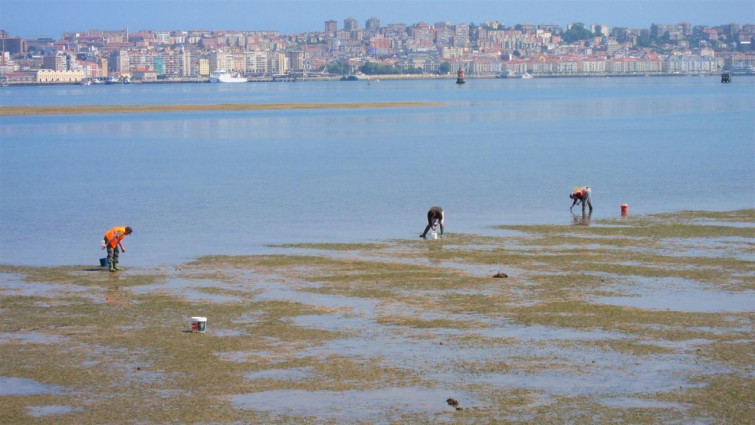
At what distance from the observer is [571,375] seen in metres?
16.5

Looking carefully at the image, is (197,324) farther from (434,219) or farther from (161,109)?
(161,109)

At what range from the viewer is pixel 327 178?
166 ft

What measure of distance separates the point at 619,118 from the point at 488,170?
55.2m

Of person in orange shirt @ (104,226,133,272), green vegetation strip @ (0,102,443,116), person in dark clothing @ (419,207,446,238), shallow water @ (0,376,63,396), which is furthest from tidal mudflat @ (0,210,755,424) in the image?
green vegetation strip @ (0,102,443,116)

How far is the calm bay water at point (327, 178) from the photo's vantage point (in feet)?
109

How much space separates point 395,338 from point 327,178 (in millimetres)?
31897

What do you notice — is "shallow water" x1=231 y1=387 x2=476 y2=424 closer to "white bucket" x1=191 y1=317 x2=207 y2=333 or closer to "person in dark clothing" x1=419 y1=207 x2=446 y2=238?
"white bucket" x1=191 y1=317 x2=207 y2=333

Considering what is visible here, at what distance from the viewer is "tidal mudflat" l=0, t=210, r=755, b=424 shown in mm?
15219

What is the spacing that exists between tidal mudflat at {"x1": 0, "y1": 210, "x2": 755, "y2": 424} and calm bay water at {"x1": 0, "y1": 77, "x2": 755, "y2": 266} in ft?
15.3

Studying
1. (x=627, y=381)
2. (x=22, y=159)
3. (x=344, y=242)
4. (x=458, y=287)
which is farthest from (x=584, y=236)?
(x=22, y=159)

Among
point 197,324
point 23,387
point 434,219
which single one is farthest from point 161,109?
point 23,387

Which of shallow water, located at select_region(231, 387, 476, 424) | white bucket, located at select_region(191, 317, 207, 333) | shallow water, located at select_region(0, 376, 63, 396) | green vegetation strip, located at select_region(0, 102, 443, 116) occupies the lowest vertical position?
green vegetation strip, located at select_region(0, 102, 443, 116)

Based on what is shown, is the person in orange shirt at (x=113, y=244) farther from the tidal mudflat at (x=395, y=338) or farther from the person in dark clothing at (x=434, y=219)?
the person in dark clothing at (x=434, y=219)

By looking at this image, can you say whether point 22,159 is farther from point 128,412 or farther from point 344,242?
point 128,412
